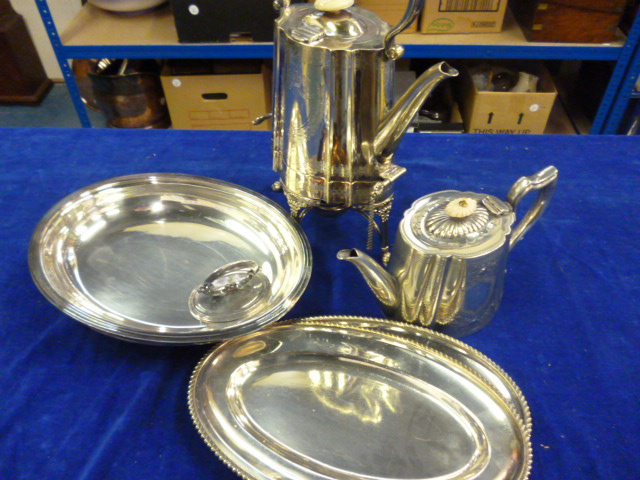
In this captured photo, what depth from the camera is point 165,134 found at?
35.2 inches

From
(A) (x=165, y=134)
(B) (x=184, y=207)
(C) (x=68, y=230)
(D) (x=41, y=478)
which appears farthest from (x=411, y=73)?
(D) (x=41, y=478)

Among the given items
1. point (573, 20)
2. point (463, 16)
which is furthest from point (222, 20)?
point (573, 20)

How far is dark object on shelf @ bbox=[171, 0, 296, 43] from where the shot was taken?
3.95 ft

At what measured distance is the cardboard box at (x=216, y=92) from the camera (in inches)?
53.3

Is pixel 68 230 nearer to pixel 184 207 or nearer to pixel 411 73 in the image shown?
pixel 184 207

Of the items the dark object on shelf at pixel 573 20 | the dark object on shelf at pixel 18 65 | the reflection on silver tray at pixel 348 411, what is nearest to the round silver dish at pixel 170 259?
the reflection on silver tray at pixel 348 411

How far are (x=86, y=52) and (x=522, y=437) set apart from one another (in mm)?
1288

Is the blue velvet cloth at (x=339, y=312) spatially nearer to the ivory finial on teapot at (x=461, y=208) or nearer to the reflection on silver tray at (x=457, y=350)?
the reflection on silver tray at (x=457, y=350)

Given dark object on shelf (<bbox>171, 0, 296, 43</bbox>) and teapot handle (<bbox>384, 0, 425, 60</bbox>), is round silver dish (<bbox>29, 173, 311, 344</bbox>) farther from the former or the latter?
dark object on shelf (<bbox>171, 0, 296, 43</bbox>)

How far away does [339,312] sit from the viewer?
603 millimetres

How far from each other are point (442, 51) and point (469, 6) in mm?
115

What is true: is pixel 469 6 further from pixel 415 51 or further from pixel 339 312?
pixel 339 312

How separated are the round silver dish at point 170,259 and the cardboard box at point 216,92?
2.34 ft

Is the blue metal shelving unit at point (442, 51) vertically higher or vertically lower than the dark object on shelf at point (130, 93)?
higher
